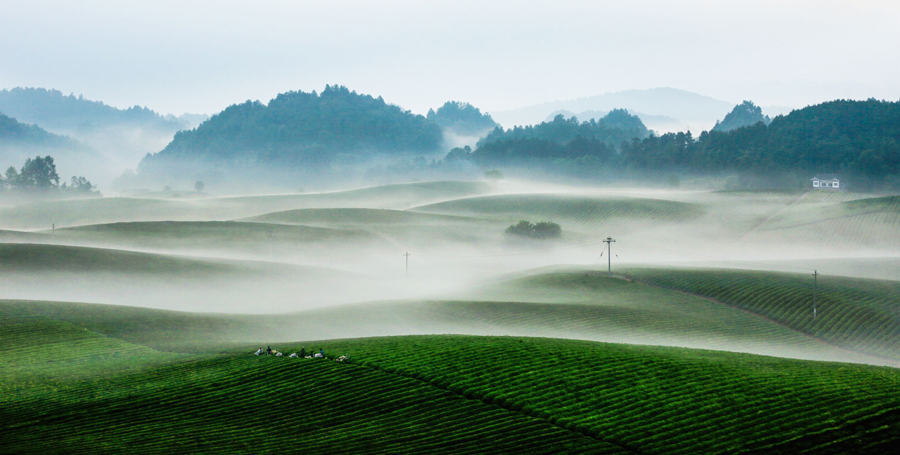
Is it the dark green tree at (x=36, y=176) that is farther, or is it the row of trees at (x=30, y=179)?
the dark green tree at (x=36, y=176)

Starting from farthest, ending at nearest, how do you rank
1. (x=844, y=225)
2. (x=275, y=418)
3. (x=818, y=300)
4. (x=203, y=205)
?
(x=203, y=205)
(x=844, y=225)
(x=818, y=300)
(x=275, y=418)

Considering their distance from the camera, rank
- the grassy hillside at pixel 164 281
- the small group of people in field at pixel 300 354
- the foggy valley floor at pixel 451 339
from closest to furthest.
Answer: the foggy valley floor at pixel 451 339 < the small group of people in field at pixel 300 354 < the grassy hillside at pixel 164 281

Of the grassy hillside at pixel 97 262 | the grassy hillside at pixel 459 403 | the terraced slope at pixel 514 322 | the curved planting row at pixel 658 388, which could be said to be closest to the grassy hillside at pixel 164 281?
the grassy hillside at pixel 97 262

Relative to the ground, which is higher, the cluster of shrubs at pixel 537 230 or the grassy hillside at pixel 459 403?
the cluster of shrubs at pixel 537 230

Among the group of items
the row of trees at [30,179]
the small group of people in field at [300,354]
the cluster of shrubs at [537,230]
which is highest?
the row of trees at [30,179]

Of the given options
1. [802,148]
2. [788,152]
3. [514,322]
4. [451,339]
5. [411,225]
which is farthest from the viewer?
[802,148]

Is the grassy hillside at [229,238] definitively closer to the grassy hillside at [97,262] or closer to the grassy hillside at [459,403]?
the grassy hillside at [97,262]

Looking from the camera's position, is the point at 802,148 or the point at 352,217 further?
the point at 802,148

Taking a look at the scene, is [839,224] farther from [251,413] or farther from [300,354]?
[251,413]

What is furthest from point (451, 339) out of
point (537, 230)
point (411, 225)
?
point (411, 225)

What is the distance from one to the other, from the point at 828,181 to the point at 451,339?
367 ft

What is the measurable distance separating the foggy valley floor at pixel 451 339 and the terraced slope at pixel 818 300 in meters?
0.18

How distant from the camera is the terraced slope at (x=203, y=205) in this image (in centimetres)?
10544

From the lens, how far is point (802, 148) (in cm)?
14162
